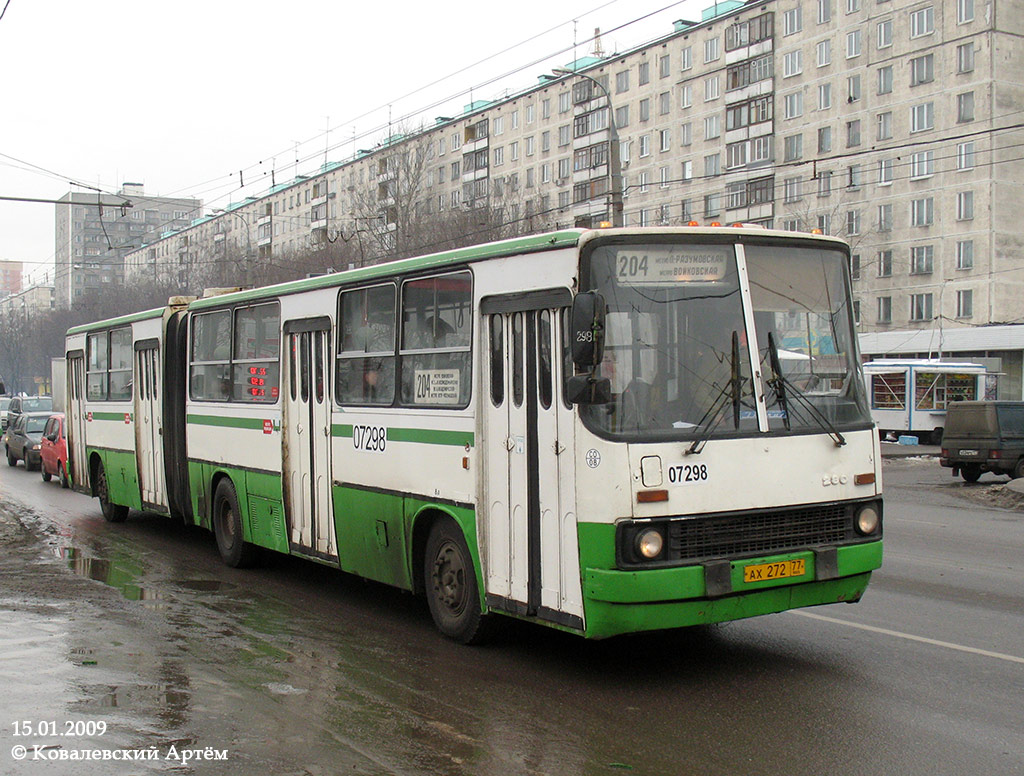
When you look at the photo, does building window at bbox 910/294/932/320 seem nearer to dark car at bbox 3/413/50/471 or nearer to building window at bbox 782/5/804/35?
building window at bbox 782/5/804/35

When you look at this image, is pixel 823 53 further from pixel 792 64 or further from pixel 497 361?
pixel 497 361

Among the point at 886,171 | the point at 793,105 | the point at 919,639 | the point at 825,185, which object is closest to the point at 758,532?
the point at 919,639

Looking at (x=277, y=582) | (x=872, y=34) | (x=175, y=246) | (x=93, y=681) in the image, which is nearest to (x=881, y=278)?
(x=872, y=34)

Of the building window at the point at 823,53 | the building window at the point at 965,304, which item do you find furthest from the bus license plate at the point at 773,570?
the building window at the point at 823,53

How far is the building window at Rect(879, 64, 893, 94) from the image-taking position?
58.5 m

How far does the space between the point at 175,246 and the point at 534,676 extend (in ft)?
373

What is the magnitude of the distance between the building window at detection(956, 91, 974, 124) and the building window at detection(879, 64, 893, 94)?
3.91 meters

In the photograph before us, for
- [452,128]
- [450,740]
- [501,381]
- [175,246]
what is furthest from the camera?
[175,246]

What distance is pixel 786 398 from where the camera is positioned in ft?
23.1

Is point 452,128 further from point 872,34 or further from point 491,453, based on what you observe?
point 491,453

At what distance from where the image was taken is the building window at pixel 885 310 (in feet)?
199

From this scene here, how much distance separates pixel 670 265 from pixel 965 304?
54.6 m

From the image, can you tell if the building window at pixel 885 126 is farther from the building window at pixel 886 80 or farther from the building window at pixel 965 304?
the building window at pixel 965 304

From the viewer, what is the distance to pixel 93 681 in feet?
22.3
